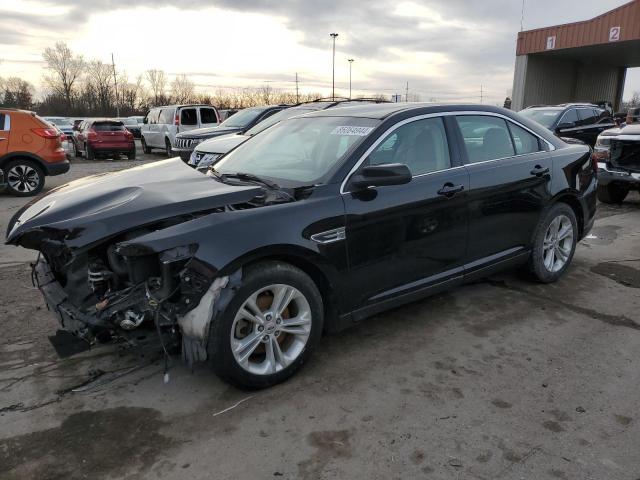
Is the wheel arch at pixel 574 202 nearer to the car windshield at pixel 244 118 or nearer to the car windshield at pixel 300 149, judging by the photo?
the car windshield at pixel 300 149

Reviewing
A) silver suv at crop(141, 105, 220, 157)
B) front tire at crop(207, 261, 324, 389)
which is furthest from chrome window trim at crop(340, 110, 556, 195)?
silver suv at crop(141, 105, 220, 157)

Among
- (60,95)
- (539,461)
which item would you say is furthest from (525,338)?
(60,95)

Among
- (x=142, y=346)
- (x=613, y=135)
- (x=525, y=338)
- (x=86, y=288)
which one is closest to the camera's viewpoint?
(x=142, y=346)

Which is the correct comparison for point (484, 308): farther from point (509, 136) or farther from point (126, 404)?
point (126, 404)

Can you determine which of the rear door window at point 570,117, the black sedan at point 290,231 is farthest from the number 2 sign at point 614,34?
the black sedan at point 290,231

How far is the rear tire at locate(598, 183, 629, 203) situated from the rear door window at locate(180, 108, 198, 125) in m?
13.5

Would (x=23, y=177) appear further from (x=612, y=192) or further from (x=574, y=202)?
(x=612, y=192)

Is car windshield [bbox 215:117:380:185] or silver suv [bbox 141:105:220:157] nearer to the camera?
car windshield [bbox 215:117:380:185]

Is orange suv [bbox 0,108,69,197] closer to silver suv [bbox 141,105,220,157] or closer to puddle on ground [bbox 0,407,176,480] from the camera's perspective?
silver suv [bbox 141,105,220,157]

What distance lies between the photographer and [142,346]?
9.38ft

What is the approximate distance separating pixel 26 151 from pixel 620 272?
34.7ft

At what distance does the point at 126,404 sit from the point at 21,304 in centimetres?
211

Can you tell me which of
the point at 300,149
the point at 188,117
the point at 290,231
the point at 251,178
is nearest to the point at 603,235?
the point at 300,149

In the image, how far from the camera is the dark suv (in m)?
12.5
